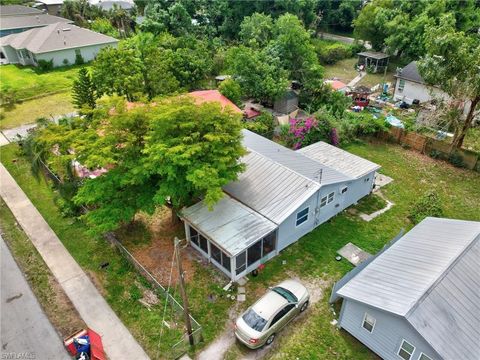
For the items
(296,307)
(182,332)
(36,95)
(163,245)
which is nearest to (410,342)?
(296,307)

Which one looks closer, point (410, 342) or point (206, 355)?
point (410, 342)

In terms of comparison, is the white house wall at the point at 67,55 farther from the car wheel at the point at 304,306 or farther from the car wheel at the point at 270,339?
the car wheel at the point at 270,339

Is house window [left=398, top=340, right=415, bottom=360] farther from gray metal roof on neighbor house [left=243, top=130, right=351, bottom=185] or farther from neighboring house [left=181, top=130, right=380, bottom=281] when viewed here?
gray metal roof on neighbor house [left=243, top=130, right=351, bottom=185]

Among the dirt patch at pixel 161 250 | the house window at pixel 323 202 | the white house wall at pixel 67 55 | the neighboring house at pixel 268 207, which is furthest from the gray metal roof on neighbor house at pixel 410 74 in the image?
the white house wall at pixel 67 55

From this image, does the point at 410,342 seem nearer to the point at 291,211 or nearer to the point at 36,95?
the point at 291,211

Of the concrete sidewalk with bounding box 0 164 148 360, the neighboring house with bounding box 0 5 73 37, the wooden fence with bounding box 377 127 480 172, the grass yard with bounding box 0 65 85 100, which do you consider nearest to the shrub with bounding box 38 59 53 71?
the grass yard with bounding box 0 65 85 100

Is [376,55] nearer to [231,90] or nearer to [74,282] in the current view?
[231,90]
